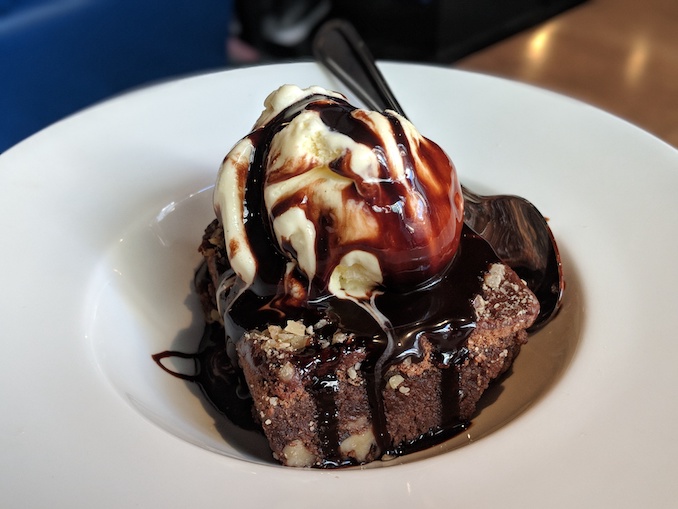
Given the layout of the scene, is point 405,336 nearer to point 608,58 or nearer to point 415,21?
point 608,58

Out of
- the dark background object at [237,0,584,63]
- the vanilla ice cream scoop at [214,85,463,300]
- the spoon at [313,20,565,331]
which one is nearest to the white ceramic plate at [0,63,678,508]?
the spoon at [313,20,565,331]

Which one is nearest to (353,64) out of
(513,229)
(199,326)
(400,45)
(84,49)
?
(513,229)

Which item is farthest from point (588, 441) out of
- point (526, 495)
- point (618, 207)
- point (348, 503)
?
point (618, 207)

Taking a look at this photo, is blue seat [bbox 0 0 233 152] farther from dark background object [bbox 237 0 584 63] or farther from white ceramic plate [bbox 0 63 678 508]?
white ceramic plate [bbox 0 63 678 508]

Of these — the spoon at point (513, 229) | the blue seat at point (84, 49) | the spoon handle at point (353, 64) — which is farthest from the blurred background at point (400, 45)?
the spoon at point (513, 229)

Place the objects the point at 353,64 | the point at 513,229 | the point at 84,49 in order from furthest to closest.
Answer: the point at 84,49 < the point at 353,64 < the point at 513,229

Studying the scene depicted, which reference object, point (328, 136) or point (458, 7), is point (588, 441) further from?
point (458, 7)
